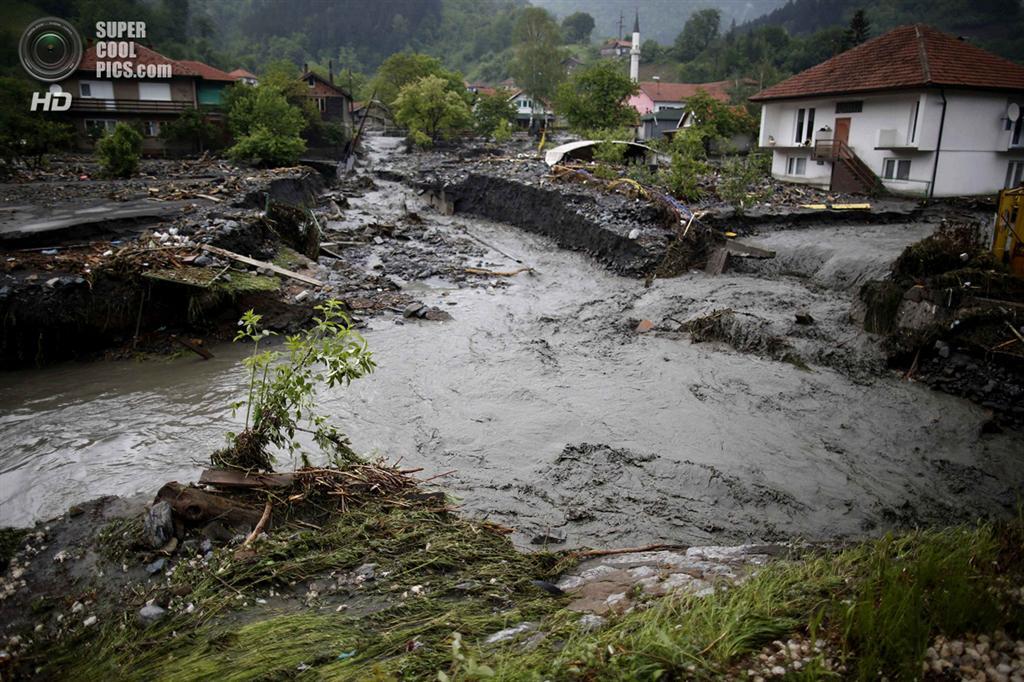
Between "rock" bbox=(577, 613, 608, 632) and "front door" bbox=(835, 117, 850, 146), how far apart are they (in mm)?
25434

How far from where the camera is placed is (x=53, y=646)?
3607 millimetres

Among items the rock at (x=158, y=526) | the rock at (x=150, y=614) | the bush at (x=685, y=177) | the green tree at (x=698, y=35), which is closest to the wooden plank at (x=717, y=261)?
the bush at (x=685, y=177)

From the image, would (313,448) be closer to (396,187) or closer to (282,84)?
(396,187)

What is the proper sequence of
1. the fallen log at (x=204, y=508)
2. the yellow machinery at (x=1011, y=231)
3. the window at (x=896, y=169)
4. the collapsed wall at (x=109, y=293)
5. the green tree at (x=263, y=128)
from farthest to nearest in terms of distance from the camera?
1. the green tree at (x=263, y=128)
2. the window at (x=896, y=169)
3. the collapsed wall at (x=109, y=293)
4. the yellow machinery at (x=1011, y=231)
5. the fallen log at (x=204, y=508)

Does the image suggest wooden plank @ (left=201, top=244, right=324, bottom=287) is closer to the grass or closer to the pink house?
the grass

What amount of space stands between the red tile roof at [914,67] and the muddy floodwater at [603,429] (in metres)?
13.4

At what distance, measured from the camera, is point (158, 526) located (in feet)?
14.6

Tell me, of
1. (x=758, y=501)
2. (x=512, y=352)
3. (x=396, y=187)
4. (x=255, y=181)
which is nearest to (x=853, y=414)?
(x=758, y=501)

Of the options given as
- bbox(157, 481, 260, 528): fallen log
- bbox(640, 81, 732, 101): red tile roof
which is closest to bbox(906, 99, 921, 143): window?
bbox(157, 481, 260, 528): fallen log

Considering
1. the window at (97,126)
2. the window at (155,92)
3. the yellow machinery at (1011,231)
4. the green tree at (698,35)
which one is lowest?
the yellow machinery at (1011,231)

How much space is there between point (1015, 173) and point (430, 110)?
3301cm

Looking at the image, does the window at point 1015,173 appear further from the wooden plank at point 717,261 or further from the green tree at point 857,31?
the green tree at point 857,31

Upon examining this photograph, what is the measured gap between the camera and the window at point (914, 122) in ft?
71.1

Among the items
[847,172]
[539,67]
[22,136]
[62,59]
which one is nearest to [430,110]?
[62,59]
